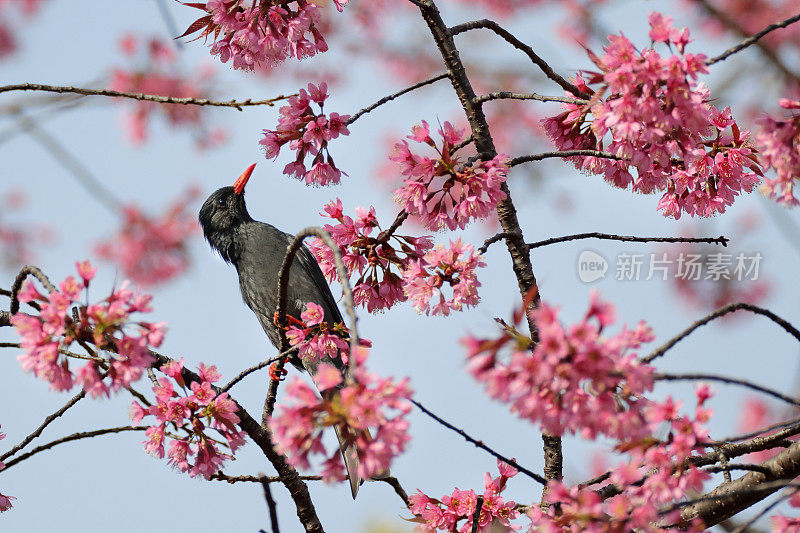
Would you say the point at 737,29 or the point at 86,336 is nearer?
the point at 86,336

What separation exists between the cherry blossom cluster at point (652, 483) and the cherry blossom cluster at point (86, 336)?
965mm

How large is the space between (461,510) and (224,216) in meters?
3.05

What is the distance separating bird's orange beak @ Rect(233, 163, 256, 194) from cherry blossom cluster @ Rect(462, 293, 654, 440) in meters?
3.88

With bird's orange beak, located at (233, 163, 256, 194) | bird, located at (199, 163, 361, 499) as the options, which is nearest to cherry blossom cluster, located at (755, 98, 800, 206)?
bird, located at (199, 163, 361, 499)

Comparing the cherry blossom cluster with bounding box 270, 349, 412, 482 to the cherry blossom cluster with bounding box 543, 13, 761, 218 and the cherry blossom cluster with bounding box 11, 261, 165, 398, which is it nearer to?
the cherry blossom cluster with bounding box 11, 261, 165, 398

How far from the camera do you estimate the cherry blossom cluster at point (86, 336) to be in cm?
164

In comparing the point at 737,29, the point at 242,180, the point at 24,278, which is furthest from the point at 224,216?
the point at 737,29

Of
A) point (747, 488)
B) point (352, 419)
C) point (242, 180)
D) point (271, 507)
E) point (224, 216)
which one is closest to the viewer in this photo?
point (352, 419)

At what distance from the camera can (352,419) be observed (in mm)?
1367

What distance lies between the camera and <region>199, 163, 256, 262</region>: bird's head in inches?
190

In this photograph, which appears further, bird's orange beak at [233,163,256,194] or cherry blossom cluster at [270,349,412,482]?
bird's orange beak at [233,163,256,194]

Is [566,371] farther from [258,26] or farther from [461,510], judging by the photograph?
[258,26]

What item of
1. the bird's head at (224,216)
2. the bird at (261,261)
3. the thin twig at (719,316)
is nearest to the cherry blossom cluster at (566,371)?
the thin twig at (719,316)

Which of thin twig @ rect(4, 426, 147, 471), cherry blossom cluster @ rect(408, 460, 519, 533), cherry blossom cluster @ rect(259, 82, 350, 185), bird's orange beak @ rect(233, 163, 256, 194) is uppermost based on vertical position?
bird's orange beak @ rect(233, 163, 256, 194)
